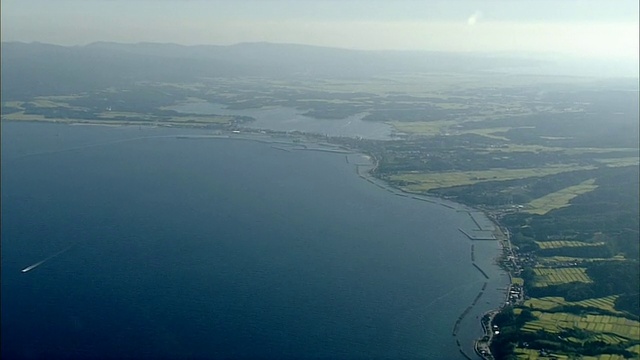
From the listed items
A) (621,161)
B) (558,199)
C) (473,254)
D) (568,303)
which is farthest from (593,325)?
(621,161)

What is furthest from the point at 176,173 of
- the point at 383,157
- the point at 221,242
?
the point at 383,157

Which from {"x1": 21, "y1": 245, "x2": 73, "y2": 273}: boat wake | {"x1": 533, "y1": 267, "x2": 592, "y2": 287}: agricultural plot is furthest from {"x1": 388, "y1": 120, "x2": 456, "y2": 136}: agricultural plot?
{"x1": 21, "y1": 245, "x2": 73, "y2": 273}: boat wake

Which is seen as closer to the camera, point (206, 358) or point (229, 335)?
point (206, 358)

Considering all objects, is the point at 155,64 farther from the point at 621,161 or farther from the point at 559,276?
the point at 559,276

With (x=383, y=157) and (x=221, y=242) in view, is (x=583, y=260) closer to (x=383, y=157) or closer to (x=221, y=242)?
(x=221, y=242)

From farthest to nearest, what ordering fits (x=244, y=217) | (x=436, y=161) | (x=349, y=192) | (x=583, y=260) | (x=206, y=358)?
(x=436, y=161) < (x=349, y=192) < (x=244, y=217) < (x=583, y=260) < (x=206, y=358)

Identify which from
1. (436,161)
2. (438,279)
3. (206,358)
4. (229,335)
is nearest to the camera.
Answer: (206,358)
